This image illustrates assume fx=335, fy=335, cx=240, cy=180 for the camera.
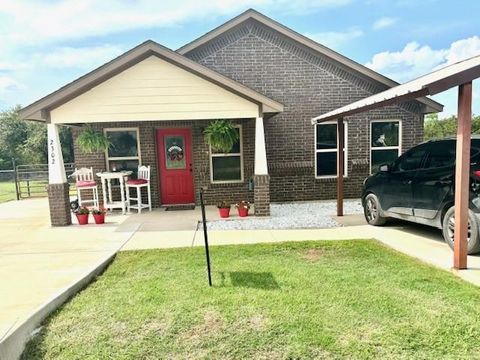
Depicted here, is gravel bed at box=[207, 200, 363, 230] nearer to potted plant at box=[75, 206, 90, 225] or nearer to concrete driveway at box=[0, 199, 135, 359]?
concrete driveway at box=[0, 199, 135, 359]

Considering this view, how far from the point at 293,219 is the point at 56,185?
563 centimetres

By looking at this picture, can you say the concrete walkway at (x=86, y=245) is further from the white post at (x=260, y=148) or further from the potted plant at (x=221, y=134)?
the potted plant at (x=221, y=134)

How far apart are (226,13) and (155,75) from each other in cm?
630

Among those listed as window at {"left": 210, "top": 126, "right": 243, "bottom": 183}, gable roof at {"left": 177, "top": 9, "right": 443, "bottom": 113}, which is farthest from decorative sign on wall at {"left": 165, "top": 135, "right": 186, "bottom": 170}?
gable roof at {"left": 177, "top": 9, "right": 443, "bottom": 113}

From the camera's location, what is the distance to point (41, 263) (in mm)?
5184

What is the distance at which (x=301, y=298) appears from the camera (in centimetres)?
368

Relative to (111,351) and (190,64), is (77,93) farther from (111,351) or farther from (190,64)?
(111,351)

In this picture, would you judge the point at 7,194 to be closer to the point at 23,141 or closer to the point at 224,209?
the point at 224,209

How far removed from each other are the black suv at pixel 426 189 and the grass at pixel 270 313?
3.51 ft

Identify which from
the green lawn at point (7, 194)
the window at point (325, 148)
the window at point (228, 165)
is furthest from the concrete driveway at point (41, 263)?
the green lawn at point (7, 194)

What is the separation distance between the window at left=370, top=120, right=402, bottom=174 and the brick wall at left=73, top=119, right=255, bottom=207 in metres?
3.93

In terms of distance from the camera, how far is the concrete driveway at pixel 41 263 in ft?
11.1

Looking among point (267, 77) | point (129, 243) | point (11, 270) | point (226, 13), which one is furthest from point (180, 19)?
point (11, 270)

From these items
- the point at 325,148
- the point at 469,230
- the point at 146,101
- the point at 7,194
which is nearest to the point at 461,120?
the point at 469,230
